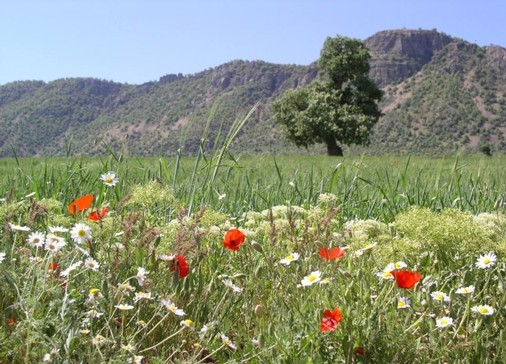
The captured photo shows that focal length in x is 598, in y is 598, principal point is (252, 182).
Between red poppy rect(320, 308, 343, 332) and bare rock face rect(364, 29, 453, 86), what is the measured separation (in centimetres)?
14761

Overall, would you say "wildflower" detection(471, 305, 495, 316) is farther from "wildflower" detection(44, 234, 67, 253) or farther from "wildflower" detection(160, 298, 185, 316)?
"wildflower" detection(44, 234, 67, 253)

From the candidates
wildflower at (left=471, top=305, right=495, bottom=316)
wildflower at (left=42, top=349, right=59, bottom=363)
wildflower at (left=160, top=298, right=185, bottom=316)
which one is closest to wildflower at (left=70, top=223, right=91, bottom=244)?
wildflower at (left=160, top=298, right=185, bottom=316)

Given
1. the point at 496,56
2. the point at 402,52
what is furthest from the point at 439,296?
the point at 496,56

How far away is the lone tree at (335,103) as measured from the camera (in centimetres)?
3953

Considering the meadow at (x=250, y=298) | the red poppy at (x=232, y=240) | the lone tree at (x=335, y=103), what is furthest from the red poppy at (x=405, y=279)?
the lone tree at (x=335, y=103)

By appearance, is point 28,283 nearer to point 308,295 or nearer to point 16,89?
point 308,295

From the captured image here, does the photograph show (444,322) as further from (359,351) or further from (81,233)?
(81,233)

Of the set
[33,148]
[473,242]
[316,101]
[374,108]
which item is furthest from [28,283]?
[33,148]

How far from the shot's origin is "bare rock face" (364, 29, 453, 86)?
148 metres

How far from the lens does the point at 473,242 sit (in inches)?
79.0

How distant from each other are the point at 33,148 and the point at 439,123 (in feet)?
251

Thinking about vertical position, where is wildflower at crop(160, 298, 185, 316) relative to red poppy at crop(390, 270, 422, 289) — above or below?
below

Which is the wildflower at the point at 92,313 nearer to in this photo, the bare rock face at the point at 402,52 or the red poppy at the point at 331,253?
the red poppy at the point at 331,253

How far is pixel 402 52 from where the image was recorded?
158 meters
